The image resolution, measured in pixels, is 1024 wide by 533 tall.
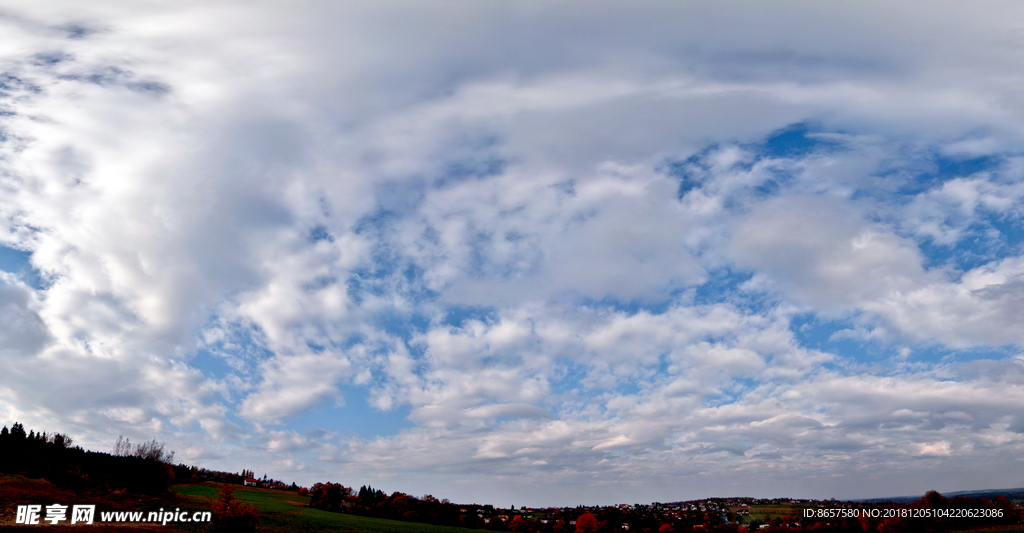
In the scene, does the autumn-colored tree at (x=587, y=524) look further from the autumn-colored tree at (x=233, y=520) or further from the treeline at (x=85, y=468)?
the autumn-colored tree at (x=233, y=520)

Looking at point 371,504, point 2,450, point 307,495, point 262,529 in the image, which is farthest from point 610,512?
point 2,450

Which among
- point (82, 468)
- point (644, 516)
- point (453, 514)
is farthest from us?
point (644, 516)

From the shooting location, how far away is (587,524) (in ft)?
541

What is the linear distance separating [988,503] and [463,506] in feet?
446

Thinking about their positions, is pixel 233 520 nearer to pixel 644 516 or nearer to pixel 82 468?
pixel 82 468

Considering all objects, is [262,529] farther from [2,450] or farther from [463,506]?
[463,506]

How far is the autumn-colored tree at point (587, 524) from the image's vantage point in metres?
162

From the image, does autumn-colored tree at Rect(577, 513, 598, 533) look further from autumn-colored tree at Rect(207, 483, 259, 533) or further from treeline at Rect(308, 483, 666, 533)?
autumn-colored tree at Rect(207, 483, 259, 533)

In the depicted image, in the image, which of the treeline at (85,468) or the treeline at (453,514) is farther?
the treeline at (453,514)

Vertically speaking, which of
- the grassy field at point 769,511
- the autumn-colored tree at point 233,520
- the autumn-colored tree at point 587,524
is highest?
the autumn-colored tree at point 233,520

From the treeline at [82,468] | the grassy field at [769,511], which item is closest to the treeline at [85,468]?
the treeline at [82,468]

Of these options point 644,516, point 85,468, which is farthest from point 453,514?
point 85,468

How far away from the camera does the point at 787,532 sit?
12212cm

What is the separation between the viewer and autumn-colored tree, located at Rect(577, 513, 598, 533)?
16171cm
